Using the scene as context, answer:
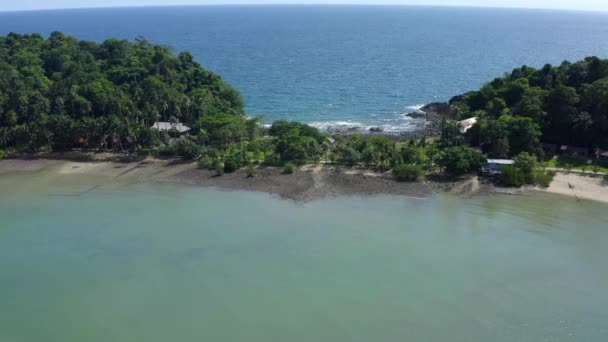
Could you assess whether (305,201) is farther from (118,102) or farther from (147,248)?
(118,102)

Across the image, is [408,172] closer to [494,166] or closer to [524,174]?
[494,166]

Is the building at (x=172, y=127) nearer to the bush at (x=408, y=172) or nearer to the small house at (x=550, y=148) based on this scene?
the bush at (x=408, y=172)

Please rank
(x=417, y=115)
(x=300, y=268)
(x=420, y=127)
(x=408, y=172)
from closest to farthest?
(x=300, y=268)
(x=408, y=172)
(x=420, y=127)
(x=417, y=115)

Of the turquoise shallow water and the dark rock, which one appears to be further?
the dark rock

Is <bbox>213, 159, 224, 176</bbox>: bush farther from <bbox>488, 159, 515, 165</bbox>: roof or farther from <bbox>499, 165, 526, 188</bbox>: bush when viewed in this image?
<bbox>499, 165, 526, 188</bbox>: bush

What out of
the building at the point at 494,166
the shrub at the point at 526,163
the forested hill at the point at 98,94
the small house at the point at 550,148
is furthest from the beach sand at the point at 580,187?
the forested hill at the point at 98,94

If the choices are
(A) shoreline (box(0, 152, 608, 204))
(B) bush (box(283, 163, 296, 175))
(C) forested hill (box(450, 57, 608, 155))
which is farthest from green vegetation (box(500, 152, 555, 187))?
(B) bush (box(283, 163, 296, 175))

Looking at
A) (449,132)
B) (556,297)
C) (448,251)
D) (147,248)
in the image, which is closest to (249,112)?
(449,132)

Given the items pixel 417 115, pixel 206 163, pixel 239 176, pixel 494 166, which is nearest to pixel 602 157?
pixel 494 166
